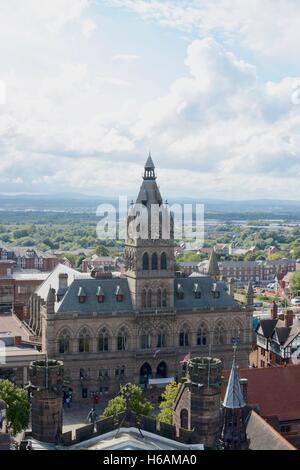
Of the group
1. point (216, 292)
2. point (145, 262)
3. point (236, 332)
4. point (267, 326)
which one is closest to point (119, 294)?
point (145, 262)

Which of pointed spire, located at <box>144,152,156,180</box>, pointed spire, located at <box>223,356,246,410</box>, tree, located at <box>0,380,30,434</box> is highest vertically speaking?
pointed spire, located at <box>144,152,156,180</box>

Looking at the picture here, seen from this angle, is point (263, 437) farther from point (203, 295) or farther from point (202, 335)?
point (203, 295)

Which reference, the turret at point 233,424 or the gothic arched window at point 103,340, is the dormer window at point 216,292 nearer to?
the gothic arched window at point 103,340

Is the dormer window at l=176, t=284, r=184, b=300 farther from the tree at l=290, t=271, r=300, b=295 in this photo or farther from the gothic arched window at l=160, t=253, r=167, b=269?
the tree at l=290, t=271, r=300, b=295

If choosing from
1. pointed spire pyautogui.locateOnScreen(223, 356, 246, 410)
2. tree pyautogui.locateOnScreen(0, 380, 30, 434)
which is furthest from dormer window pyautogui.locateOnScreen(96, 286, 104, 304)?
pointed spire pyautogui.locateOnScreen(223, 356, 246, 410)

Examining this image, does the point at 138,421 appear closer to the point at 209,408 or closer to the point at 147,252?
the point at 209,408

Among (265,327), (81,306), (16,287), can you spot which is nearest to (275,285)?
(16,287)

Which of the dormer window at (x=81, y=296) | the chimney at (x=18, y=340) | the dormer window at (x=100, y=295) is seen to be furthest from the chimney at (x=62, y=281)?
the chimney at (x=18, y=340)
